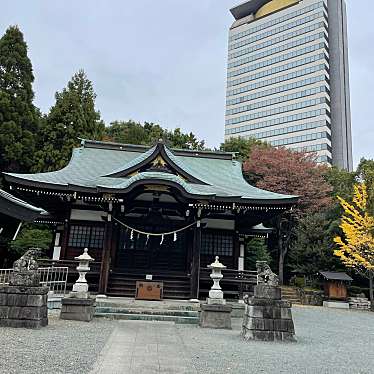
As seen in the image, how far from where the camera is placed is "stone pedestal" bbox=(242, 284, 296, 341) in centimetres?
809

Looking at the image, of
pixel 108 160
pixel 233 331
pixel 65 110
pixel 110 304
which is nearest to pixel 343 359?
pixel 233 331

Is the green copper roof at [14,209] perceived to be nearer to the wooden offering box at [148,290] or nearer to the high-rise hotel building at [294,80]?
the wooden offering box at [148,290]

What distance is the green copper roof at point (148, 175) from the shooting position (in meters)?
12.5

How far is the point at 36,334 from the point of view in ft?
23.4

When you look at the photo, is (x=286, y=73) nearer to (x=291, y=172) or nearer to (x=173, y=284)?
(x=291, y=172)

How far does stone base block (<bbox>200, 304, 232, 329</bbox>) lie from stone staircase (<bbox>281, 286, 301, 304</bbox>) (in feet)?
44.8

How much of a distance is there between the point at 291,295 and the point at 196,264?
1269cm

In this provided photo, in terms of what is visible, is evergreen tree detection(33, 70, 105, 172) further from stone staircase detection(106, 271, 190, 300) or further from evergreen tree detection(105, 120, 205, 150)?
stone staircase detection(106, 271, 190, 300)

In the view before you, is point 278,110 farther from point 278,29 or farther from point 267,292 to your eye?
point 267,292

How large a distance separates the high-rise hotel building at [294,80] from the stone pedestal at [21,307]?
194 feet

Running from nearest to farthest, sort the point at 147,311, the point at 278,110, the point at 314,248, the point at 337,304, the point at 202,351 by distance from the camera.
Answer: the point at 202,351, the point at 147,311, the point at 337,304, the point at 314,248, the point at 278,110

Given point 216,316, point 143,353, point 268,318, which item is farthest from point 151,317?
point 143,353

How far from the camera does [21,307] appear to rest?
783cm

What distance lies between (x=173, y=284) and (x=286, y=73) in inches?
2534
